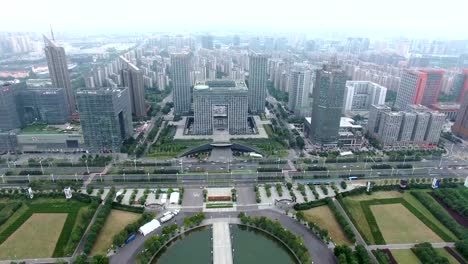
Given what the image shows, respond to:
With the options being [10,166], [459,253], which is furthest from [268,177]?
[10,166]

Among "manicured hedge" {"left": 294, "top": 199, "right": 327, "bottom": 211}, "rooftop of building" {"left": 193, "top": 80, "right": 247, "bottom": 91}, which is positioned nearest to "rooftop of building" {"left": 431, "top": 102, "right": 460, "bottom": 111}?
"rooftop of building" {"left": 193, "top": 80, "right": 247, "bottom": 91}

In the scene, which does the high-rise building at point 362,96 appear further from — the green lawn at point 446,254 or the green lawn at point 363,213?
the green lawn at point 446,254

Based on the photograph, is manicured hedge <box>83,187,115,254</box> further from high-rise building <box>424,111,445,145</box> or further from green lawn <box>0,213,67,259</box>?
high-rise building <box>424,111,445,145</box>

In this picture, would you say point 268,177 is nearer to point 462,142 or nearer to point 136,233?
point 136,233

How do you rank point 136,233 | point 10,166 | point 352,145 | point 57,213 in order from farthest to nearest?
point 352,145
point 10,166
point 57,213
point 136,233

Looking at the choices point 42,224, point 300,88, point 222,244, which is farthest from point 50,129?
point 300,88

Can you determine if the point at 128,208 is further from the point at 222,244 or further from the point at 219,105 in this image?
the point at 219,105
